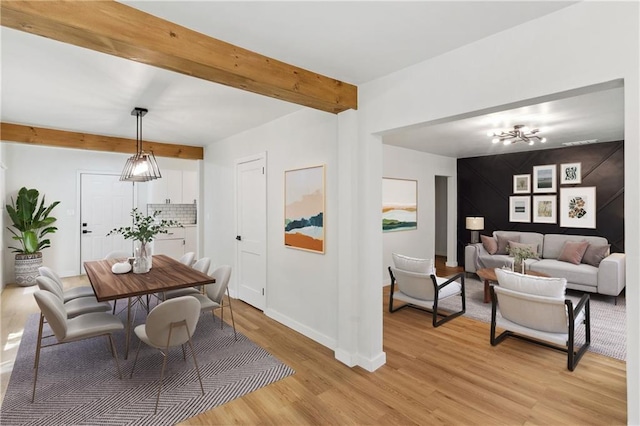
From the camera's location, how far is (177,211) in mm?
7781

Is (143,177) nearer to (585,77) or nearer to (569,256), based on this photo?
(585,77)

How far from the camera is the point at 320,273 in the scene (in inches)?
139

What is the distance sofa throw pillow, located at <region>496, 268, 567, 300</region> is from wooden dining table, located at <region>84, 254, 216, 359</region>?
2857 millimetres

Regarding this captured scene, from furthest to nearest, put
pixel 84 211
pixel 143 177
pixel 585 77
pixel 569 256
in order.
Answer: pixel 84 211
pixel 569 256
pixel 143 177
pixel 585 77

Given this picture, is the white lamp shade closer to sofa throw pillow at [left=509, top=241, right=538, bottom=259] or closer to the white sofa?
the white sofa

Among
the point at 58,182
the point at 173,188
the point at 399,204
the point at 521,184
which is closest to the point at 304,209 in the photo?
the point at 399,204

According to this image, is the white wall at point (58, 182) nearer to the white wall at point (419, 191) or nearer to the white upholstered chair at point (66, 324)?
the white upholstered chair at point (66, 324)

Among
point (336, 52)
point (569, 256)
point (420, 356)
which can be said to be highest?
point (336, 52)

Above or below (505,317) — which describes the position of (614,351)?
below

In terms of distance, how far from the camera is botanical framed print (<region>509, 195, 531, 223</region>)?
21.2 feet

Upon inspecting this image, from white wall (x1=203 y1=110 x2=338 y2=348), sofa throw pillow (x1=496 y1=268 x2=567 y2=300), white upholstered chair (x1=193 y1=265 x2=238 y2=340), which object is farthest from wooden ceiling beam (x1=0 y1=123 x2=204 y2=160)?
sofa throw pillow (x1=496 y1=268 x2=567 y2=300)

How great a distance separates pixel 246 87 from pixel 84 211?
6002mm

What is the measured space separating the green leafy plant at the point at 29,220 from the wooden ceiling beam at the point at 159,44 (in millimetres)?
5468

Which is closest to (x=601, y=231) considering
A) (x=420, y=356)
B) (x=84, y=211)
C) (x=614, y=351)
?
(x=614, y=351)
